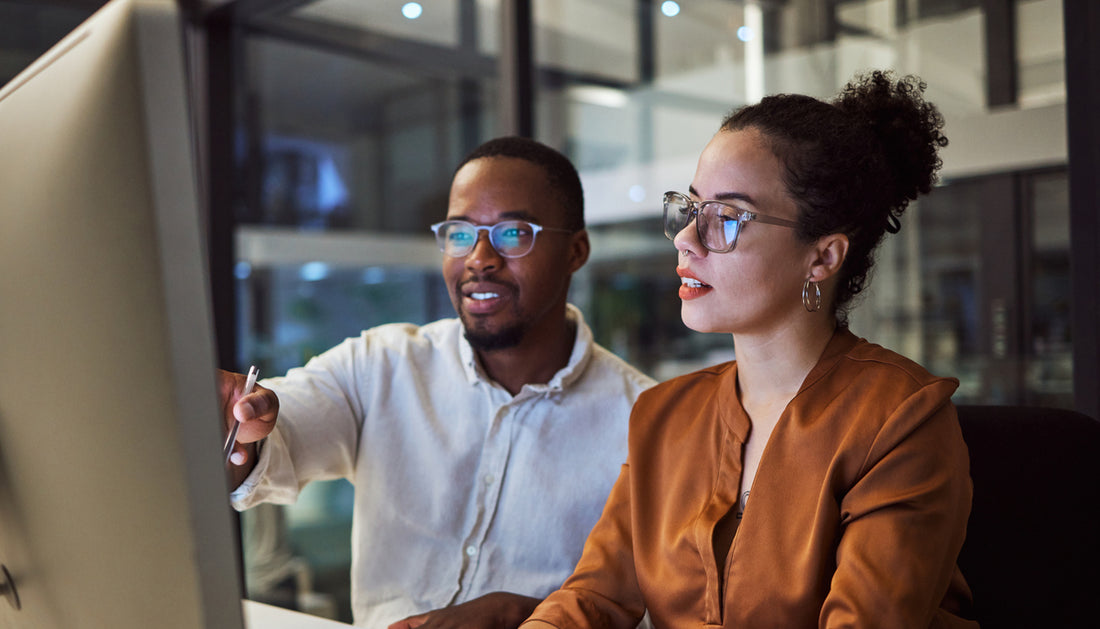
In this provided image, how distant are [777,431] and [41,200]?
90 cm

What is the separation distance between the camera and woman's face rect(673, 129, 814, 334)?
3.91 ft

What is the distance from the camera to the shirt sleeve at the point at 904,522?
979mm

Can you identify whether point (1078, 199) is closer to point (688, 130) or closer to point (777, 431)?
point (777, 431)

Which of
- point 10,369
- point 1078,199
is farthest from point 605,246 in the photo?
point 10,369

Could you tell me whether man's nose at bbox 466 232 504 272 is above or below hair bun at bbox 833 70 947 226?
below

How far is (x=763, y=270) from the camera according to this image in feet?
3.92

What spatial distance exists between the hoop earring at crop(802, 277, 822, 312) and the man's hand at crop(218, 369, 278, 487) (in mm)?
748

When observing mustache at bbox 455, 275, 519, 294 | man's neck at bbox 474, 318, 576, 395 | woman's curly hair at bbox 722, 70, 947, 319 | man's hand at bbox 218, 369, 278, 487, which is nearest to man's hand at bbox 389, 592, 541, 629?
man's hand at bbox 218, 369, 278, 487

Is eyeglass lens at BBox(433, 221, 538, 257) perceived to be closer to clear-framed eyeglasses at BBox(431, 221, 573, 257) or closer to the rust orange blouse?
clear-framed eyeglasses at BBox(431, 221, 573, 257)

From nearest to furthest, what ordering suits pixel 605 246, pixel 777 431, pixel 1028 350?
pixel 777 431
pixel 1028 350
pixel 605 246

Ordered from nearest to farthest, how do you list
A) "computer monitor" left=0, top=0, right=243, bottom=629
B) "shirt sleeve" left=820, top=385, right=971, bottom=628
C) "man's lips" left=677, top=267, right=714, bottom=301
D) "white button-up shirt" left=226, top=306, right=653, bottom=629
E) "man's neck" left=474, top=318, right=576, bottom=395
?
"computer monitor" left=0, top=0, right=243, bottom=629
"shirt sleeve" left=820, top=385, right=971, bottom=628
"man's lips" left=677, top=267, right=714, bottom=301
"white button-up shirt" left=226, top=306, right=653, bottom=629
"man's neck" left=474, top=318, right=576, bottom=395

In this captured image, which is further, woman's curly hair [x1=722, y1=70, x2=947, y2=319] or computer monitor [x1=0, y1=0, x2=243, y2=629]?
woman's curly hair [x1=722, y1=70, x2=947, y2=319]

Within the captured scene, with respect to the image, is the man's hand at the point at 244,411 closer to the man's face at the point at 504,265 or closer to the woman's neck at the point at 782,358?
the man's face at the point at 504,265

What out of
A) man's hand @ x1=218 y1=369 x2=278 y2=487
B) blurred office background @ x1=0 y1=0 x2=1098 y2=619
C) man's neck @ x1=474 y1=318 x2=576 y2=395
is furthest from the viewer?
blurred office background @ x1=0 y1=0 x2=1098 y2=619
